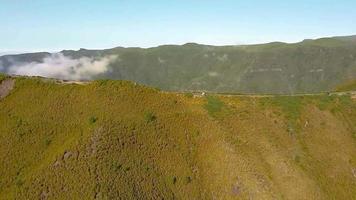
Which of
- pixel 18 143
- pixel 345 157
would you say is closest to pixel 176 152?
pixel 18 143

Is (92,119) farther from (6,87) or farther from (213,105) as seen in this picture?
(213,105)

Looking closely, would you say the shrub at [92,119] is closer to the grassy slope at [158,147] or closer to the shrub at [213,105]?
the grassy slope at [158,147]

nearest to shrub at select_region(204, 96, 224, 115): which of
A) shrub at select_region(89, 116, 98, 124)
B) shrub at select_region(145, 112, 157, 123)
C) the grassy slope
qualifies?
the grassy slope

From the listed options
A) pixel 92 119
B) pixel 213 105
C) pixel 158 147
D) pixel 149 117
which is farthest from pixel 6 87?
pixel 213 105

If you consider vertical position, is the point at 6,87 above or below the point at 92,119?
above

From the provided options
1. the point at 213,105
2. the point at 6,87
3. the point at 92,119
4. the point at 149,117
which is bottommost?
the point at 213,105

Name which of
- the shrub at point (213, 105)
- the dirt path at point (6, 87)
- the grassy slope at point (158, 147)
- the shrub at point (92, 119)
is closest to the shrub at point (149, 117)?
the grassy slope at point (158, 147)

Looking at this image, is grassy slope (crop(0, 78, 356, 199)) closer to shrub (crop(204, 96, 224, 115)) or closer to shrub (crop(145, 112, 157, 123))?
shrub (crop(145, 112, 157, 123))
